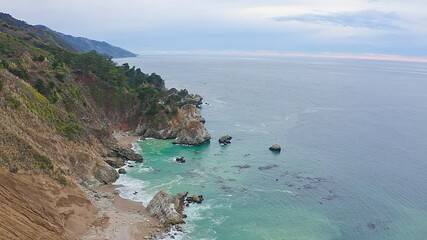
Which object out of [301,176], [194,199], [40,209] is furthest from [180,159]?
[40,209]

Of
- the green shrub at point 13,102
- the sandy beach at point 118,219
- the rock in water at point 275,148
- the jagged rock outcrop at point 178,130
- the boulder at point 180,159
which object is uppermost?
the green shrub at point 13,102

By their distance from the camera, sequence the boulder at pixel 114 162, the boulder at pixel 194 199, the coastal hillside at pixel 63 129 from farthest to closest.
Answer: the boulder at pixel 114 162
the boulder at pixel 194 199
the coastal hillside at pixel 63 129

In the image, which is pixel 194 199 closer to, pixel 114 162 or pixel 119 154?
pixel 114 162

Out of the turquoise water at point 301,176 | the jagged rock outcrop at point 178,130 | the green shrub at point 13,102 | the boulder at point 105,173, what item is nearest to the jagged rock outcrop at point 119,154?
the turquoise water at point 301,176

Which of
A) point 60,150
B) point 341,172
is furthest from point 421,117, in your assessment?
point 60,150

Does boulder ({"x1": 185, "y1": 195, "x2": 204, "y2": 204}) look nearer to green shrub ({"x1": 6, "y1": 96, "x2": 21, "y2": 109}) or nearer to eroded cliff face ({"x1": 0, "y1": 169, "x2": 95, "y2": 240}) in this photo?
eroded cliff face ({"x1": 0, "y1": 169, "x2": 95, "y2": 240})

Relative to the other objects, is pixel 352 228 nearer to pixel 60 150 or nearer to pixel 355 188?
pixel 355 188

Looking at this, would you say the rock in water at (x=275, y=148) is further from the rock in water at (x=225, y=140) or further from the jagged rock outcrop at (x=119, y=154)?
the jagged rock outcrop at (x=119, y=154)

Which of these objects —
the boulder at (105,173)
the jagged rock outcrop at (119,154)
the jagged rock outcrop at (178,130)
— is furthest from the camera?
the jagged rock outcrop at (178,130)
